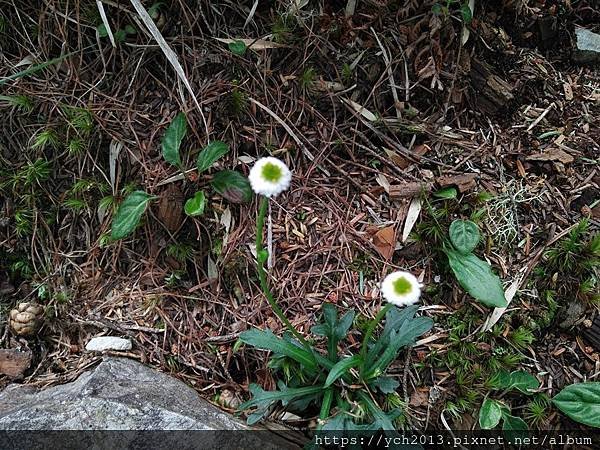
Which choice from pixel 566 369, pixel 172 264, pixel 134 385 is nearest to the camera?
pixel 134 385

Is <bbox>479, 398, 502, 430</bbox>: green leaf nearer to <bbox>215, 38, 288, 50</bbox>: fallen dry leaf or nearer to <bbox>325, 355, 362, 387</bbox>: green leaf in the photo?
<bbox>325, 355, 362, 387</bbox>: green leaf

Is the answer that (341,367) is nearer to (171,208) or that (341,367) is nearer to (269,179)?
(269,179)

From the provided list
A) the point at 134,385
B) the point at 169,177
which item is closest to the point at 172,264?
the point at 169,177

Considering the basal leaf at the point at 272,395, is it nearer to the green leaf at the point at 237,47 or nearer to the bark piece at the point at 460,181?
the bark piece at the point at 460,181

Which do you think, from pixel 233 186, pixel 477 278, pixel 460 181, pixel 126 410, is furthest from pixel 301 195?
→ pixel 126 410

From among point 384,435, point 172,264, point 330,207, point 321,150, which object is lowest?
point 384,435

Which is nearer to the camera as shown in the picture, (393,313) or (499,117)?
(393,313)

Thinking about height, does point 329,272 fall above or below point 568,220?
below

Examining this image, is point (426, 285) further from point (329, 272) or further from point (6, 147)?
point (6, 147)
